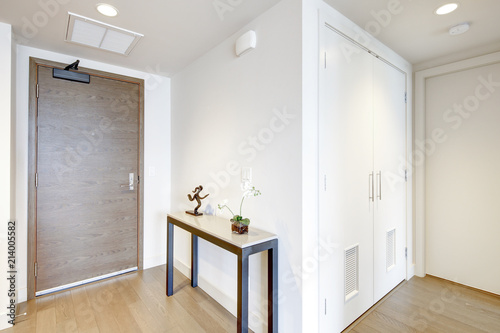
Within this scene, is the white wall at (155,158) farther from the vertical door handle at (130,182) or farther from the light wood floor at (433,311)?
the light wood floor at (433,311)

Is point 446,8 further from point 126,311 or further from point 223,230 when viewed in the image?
point 126,311

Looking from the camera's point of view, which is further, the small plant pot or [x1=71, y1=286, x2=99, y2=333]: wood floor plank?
[x1=71, y1=286, x2=99, y2=333]: wood floor plank

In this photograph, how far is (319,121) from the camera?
1.71 metres

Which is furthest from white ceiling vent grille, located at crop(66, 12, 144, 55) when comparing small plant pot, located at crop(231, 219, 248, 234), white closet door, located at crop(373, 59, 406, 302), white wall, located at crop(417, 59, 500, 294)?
white wall, located at crop(417, 59, 500, 294)

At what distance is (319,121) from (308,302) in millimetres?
1201

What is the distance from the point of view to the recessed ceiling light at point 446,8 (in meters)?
1.76

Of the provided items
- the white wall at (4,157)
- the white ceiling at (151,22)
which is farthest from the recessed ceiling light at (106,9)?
the white wall at (4,157)

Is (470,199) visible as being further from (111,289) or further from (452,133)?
(111,289)

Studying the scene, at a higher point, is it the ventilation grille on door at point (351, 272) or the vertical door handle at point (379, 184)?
the vertical door handle at point (379, 184)

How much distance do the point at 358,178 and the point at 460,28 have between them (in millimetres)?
1471

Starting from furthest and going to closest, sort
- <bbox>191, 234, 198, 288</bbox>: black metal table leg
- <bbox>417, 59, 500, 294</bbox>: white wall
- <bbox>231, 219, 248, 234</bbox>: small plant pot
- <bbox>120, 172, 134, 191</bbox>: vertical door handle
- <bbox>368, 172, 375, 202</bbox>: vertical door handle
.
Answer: <bbox>120, 172, 134, 191</bbox>: vertical door handle
<bbox>191, 234, 198, 288</bbox>: black metal table leg
<bbox>417, 59, 500, 294</bbox>: white wall
<bbox>368, 172, 375, 202</bbox>: vertical door handle
<bbox>231, 219, 248, 234</bbox>: small plant pot

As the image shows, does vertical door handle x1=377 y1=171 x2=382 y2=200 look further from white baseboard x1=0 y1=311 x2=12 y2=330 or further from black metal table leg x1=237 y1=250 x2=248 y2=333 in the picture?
white baseboard x1=0 y1=311 x2=12 y2=330

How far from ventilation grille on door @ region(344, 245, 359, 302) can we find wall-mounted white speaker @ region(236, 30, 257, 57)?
1771mm

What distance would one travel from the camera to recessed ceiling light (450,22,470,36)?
78.9 inches
